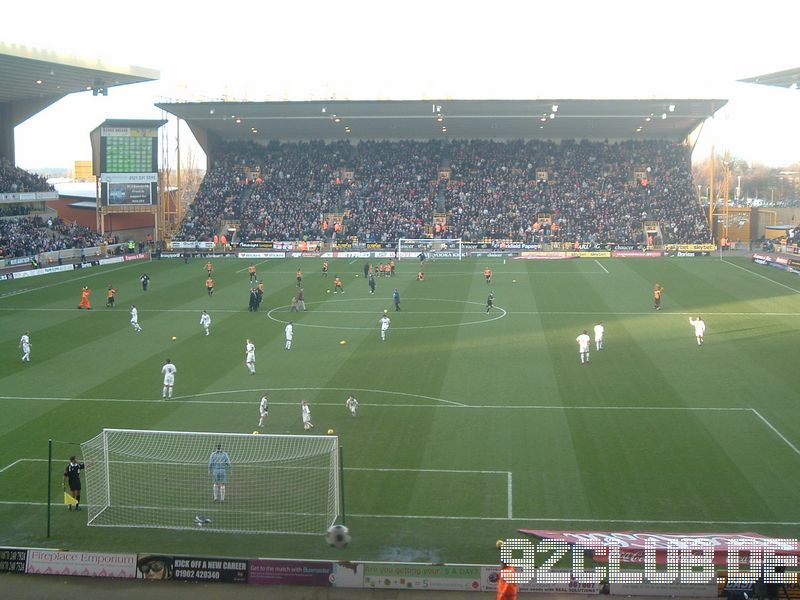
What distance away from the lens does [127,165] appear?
75.8 meters

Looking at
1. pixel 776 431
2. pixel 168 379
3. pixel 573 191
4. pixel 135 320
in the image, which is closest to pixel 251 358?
pixel 168 379

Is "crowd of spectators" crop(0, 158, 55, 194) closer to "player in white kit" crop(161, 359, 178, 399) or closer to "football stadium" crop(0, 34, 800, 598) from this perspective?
"football stadium" crop(0, 34, 800, 598)

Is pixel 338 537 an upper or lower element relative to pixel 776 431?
lower

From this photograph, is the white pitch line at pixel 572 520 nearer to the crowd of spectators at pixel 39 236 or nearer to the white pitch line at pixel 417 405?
the white pitch line at pixel 417 405

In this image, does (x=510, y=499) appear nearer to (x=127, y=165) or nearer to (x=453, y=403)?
(x=453, y=403)

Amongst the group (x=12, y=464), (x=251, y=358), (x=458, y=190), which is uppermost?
(x=458, y=190)

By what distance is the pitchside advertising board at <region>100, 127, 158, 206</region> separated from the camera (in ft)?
247

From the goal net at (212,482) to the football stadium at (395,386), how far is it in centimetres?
8

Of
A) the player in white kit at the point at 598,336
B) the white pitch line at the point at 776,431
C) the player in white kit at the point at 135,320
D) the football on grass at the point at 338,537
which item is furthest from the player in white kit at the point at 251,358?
the white pitch line at the point at 776,431

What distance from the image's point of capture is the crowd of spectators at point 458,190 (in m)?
81.8

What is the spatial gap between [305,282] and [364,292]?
6478 millimetres

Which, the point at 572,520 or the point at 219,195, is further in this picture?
the point at 219,195

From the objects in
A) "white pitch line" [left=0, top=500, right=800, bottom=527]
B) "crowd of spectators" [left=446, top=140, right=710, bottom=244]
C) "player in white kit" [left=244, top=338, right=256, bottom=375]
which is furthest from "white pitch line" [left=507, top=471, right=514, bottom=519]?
"crowd of spectators" [left=446, top=140, right=710, bottom=244]

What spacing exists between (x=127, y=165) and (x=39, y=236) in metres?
9.37
